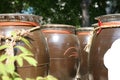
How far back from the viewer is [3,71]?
213 cm

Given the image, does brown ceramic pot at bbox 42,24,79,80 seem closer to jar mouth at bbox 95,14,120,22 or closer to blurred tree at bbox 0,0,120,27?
jar mouth at bbox 95,14,120,22

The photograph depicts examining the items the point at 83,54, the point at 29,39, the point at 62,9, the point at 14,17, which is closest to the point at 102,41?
the point at 29,39

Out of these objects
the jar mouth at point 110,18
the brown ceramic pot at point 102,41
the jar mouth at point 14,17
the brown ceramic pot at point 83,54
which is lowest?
the brown ceramic pot at point 83,54

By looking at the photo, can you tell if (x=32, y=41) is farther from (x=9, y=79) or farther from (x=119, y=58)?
(x=9, y=79)

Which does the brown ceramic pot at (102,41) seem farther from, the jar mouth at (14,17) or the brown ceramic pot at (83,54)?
the brown ceramic pot at (83,54)

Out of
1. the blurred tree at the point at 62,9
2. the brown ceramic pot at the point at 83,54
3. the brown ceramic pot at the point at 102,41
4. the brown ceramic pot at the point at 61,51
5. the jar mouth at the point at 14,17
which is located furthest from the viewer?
the blurred tree at the point at 62,9

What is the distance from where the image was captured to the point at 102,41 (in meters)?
3.59

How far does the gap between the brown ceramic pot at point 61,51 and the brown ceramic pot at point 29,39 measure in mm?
1993

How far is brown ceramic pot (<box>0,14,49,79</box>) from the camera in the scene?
357 cm

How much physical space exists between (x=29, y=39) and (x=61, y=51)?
2269 millimetres

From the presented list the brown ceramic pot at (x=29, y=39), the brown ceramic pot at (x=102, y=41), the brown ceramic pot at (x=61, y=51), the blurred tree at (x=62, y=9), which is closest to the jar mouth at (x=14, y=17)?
the brown ceramic pot at (x=29, y=39)

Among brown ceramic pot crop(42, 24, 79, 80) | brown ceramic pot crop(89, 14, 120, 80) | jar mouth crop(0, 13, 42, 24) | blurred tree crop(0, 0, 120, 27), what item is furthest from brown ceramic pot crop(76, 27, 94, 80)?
blurred tree crop(0, 0, 120, 27)

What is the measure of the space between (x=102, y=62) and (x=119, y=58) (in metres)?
0.23

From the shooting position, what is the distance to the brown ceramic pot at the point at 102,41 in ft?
11.6
